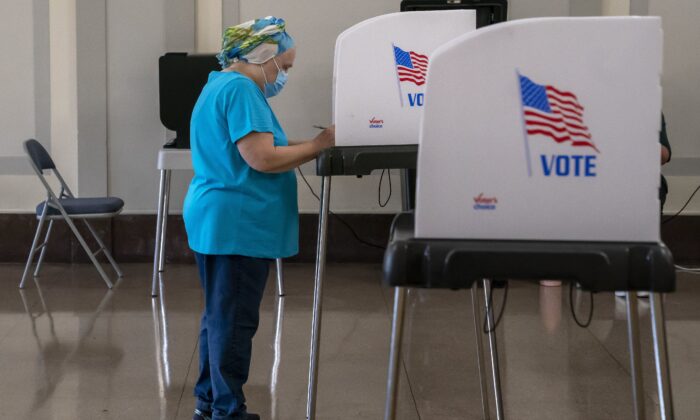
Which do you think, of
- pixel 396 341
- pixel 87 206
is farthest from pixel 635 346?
pixel 87 206

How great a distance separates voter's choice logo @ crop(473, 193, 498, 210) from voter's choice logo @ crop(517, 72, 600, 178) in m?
0.08

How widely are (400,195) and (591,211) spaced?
4.30 m

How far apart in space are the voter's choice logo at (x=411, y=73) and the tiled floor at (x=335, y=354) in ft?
3.29

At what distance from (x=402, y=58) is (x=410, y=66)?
0.03m

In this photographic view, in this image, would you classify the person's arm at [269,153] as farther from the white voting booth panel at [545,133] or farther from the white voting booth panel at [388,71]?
the white voting booth panel at [545,133]

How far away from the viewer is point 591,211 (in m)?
1.91

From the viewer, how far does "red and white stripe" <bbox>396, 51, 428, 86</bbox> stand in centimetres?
307

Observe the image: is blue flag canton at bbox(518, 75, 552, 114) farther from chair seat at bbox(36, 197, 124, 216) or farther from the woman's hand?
chair seat at bbox(36, 197, 124, 216)

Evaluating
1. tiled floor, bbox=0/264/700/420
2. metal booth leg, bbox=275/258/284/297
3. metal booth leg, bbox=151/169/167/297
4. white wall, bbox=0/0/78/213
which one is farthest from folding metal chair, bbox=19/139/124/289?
metal booth leg, bbox=275/258/284/297

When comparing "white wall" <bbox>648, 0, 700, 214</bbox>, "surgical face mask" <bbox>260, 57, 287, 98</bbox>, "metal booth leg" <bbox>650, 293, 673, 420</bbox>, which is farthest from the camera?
"white wall" <bbox>648, 0, 700, 214</bbox>

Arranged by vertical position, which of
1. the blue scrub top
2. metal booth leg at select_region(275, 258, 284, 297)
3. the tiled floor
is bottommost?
the tiled floor

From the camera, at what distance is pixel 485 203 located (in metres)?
1.92

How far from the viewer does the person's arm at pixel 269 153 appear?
9.55ft

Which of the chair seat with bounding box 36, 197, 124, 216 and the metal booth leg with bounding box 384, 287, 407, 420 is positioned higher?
the metal booth leg with bounding box 384, 287, 407, 420
